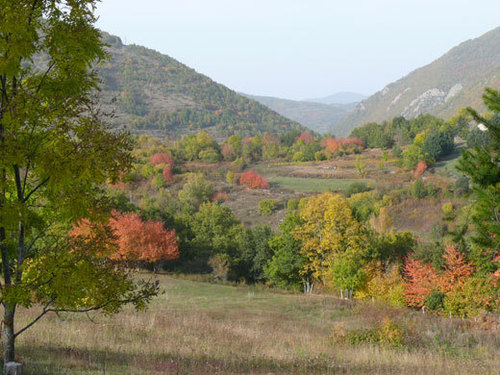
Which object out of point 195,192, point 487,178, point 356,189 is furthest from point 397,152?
point 487,178

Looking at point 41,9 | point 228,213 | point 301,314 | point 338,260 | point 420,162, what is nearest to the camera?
point 41,9

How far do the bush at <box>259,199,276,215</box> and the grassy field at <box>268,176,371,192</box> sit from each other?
12.8m

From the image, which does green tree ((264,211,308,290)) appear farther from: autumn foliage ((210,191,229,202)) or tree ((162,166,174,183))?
tree ((162,166,174,183))

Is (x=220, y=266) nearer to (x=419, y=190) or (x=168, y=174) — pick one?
(x=419, y=190)

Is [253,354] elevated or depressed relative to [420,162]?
depressed

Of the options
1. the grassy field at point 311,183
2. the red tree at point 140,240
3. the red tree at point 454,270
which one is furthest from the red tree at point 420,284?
the grassy field at point 311,183

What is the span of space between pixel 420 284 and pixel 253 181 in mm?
84635

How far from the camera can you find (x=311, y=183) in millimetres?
110688

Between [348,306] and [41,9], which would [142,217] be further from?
[41,9]

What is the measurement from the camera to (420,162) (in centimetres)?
10719

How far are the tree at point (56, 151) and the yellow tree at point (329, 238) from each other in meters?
36.6

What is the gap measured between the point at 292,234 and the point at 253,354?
35837 millimetres

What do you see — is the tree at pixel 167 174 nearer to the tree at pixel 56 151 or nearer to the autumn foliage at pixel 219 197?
the autumn foliage at pixel 219 197

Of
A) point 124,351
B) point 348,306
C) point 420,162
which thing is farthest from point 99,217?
point 420,162
